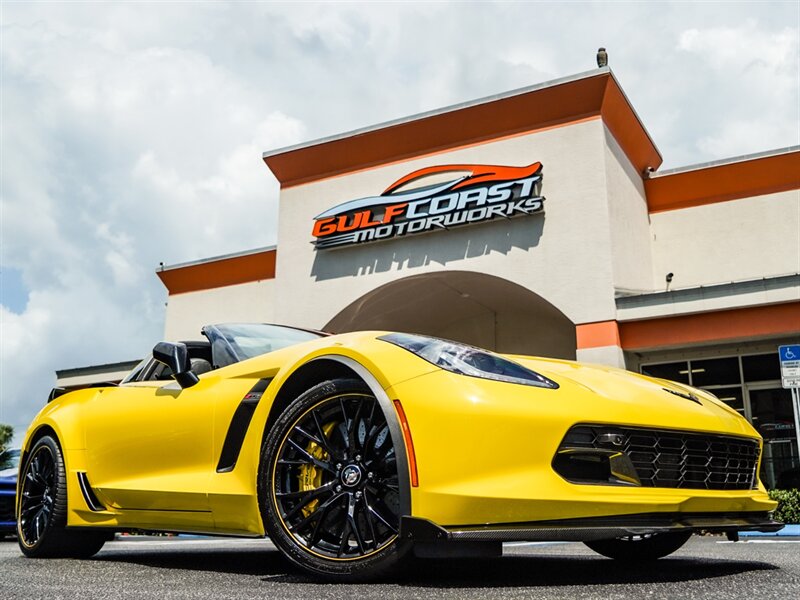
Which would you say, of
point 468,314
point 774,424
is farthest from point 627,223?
point 468,314

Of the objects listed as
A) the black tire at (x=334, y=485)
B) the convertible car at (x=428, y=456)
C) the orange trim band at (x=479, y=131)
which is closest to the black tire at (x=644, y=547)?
the convertible car at (x=428, y=456)

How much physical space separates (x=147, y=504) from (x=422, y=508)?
1848mm

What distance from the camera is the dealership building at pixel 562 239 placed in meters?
14.5

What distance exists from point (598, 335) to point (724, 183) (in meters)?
4.51

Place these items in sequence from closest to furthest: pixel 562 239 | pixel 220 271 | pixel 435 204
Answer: pixel 562 239
pixel 435 204
pixel 220 271

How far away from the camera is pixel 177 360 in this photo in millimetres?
3889

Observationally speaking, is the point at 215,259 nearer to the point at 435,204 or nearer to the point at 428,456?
the point at 435,204

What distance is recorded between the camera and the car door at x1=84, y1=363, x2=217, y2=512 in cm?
372

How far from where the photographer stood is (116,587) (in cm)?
287

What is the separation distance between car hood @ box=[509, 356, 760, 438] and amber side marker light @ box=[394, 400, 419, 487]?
592 mm

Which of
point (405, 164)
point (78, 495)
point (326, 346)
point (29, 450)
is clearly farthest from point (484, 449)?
point (405, 164)

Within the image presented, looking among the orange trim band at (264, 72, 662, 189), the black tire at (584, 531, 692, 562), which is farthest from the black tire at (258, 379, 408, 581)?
the orange trim band at (264, 72, 662, 189)

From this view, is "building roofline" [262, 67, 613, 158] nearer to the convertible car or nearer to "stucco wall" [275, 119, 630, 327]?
"stucco wall" [275, 119, 630, 327]

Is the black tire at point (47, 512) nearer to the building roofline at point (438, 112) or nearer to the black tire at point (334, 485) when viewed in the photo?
the black tire at point (334, 485)
